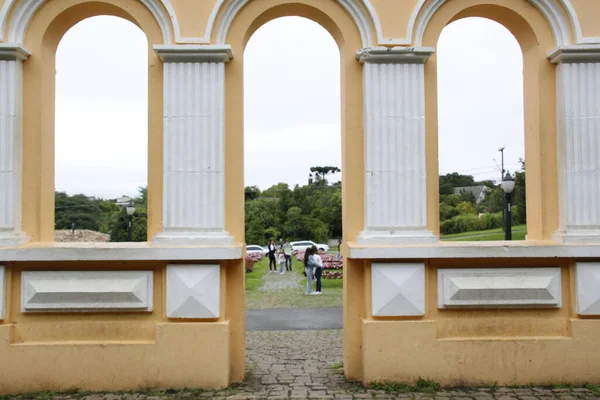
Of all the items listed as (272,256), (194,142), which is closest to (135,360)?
(194,142)

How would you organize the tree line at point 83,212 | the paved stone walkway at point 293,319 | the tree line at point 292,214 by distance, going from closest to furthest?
the paved stone walkway at point 293,319 < the tree line at point 292,214 < the tree line at point 83,212

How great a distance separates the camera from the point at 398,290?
230 inches

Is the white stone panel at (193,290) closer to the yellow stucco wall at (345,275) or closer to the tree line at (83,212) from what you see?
the yellow stucco wall at (345,275)

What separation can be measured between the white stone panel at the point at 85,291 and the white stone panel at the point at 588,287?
4.59 metres

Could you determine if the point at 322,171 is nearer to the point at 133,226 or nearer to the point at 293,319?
the point at 133,226

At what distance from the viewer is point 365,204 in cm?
605

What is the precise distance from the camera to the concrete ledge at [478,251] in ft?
19.0

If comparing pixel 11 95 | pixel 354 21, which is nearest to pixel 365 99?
pixel 354 21

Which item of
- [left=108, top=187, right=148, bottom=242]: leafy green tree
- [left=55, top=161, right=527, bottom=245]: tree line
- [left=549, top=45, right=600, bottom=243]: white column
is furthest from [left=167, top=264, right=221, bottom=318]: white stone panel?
[left=55, top=161, right=527, bottom=245]: tree line

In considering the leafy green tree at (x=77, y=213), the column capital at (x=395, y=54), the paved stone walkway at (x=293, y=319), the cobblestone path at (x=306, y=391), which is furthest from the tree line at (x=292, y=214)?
the column capital at (x=395, y=54)

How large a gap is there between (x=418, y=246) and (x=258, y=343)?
3733mm

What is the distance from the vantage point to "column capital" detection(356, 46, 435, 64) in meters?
5.97

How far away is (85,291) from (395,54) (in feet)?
13.6

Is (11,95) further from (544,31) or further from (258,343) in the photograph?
(544,31)
